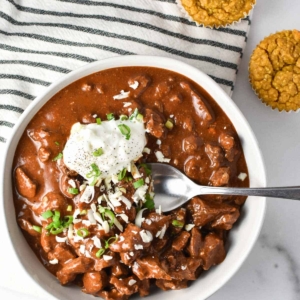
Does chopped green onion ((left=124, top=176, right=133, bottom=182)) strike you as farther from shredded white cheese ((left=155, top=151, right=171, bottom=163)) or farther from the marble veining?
the marble veining

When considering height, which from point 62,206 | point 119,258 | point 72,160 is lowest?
point 119,258

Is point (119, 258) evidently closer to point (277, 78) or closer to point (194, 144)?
point (194, 144)

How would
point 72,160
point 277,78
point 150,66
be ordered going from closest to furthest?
point 72,160, point 150,66, point 277,78

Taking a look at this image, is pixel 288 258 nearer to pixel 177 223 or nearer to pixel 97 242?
pixel 177 223

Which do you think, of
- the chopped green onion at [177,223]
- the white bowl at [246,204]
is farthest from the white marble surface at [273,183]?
the chopped green onion at [177,223]

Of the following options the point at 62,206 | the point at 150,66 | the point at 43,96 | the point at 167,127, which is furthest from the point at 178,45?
the point at 62,206

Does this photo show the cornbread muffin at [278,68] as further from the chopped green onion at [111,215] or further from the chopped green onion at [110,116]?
the chopped green onion at [111,215]

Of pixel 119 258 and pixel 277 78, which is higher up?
pixel 277 78
